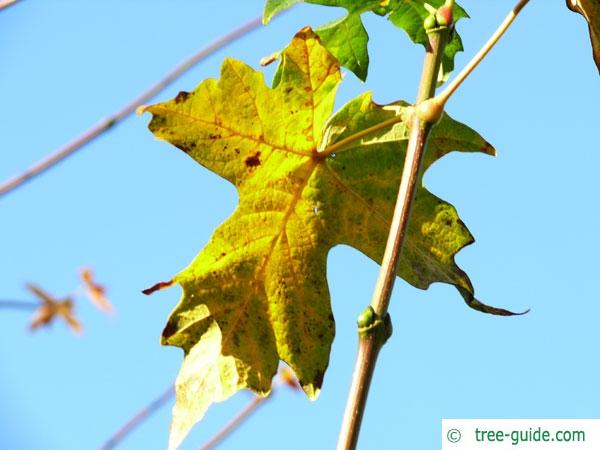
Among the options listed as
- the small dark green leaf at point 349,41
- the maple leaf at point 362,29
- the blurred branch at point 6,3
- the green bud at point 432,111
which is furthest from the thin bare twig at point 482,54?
the blurred branch at point 6,3

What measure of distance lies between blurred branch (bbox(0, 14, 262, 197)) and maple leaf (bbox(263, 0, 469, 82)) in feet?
3.78

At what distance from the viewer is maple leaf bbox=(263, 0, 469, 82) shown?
4.66ft

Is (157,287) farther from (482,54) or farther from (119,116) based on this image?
(119,116)

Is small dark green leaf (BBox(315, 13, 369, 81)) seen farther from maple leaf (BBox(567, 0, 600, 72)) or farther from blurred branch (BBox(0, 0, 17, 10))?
blurred branch (BBox(0, 0, 17, 10))

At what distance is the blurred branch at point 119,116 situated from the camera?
94.5 inches

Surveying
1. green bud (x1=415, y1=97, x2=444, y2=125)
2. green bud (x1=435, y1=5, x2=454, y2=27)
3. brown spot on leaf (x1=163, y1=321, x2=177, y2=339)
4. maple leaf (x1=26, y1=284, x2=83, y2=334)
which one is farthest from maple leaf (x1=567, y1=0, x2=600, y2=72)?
maple leaf (x1=26, y1=284, x2=83, y2=334)

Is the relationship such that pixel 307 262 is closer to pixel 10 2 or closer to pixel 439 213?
pixel 439 213

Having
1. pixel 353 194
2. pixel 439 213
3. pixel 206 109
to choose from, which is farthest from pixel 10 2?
pixel 439 213

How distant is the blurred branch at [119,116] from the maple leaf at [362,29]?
1.15 meters

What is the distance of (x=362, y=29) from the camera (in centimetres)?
147

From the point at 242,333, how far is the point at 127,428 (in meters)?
2.30

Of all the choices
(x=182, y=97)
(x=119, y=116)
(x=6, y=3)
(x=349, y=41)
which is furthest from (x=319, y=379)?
(x=119, y=116)

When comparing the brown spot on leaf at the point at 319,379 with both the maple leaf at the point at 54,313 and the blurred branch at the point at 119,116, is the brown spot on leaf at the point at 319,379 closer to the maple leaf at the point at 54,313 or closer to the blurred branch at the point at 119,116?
the blurred branch at the point at 119,116

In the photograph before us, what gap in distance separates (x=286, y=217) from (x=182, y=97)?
10.2 inches
